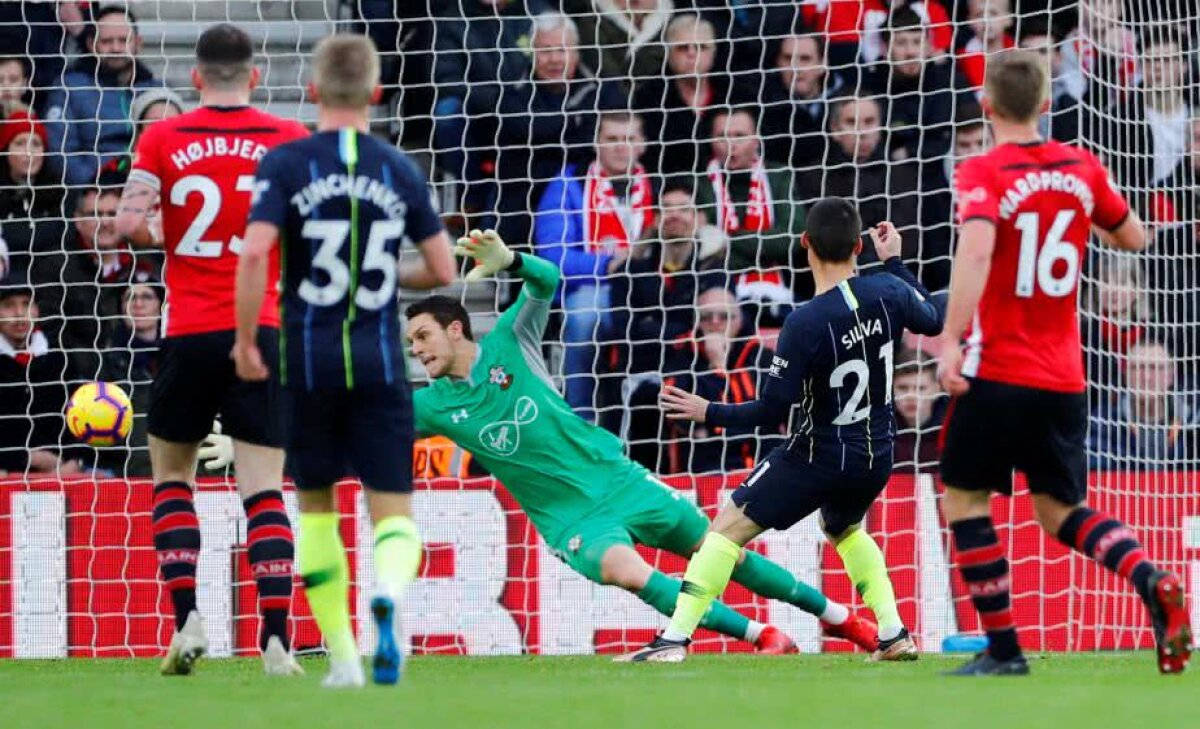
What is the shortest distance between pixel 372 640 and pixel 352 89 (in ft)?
15.0

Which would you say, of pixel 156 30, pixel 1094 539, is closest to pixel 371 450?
pixel 1094 539

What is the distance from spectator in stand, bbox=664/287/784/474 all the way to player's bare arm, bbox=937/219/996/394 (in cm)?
446

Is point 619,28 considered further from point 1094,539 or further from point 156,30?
point 1094,539

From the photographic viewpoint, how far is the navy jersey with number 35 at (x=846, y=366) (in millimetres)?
7180

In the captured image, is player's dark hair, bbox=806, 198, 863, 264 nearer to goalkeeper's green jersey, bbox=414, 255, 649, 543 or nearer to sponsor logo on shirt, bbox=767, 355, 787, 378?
sponsor logo on shirt, bbox=767, 355, 787, 378

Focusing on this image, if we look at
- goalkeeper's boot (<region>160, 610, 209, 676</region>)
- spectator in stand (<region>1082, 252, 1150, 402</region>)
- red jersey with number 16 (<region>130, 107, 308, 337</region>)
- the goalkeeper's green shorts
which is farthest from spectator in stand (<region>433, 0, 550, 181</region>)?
goalkeeper's boot (<region>160, 610, 209, 676</region>)

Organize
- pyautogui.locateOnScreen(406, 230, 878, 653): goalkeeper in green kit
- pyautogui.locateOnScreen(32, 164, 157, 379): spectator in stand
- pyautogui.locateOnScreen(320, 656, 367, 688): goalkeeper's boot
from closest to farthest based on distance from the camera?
pyautogui.locateOnScreen(320, 656, 367, 688): goalkeeper's boot
pyautogui.locateOnScreen(406, 230, 878, 653): goalkeeper in green kit
pyautogui.locateOnScreen(32, 164, 157, 379): spectator in stand

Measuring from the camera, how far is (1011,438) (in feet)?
19.8

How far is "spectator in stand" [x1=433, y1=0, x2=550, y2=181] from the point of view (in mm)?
11523

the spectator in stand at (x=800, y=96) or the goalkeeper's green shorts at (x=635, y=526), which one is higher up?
the spectator in stand at (x=800, y=96)

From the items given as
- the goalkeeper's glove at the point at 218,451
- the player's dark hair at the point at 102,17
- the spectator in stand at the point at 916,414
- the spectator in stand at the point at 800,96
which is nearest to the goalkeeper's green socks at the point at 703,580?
the goalkeeper's glove at the point at 218,451

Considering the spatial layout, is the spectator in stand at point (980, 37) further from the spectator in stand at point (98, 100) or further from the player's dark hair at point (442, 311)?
the spectator in stand at point (98, 100)

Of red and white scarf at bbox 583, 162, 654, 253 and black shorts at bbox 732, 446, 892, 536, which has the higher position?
red and white scarf at bbox 583, 162, 654, 253

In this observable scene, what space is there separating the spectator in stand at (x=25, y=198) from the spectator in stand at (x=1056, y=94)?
197 inches
